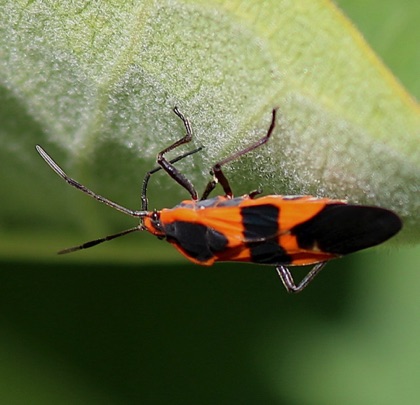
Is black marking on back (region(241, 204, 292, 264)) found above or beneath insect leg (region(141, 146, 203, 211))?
beneath

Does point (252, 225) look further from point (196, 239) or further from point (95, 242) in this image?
point (95, 242)

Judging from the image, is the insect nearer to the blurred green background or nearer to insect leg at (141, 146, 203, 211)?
insect leg at (141, 146, 203, 211)

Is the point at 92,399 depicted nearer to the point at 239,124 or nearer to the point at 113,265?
the point at 113,265

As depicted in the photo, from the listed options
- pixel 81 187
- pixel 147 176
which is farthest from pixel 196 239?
pixel 81 187

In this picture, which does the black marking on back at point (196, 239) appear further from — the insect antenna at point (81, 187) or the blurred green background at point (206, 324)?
the blurred green background at point (206, 324)

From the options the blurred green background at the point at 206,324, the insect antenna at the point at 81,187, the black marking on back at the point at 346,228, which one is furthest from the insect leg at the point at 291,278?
the insect antenna at the point at 81,187

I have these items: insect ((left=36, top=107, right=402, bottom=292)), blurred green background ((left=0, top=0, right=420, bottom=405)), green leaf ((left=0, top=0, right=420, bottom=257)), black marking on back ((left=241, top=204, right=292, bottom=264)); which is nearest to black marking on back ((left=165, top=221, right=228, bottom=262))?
insect ((left=36, top=107, right=402, bottom=292))

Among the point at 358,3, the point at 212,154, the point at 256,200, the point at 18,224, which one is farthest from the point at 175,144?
the point at 358,3
